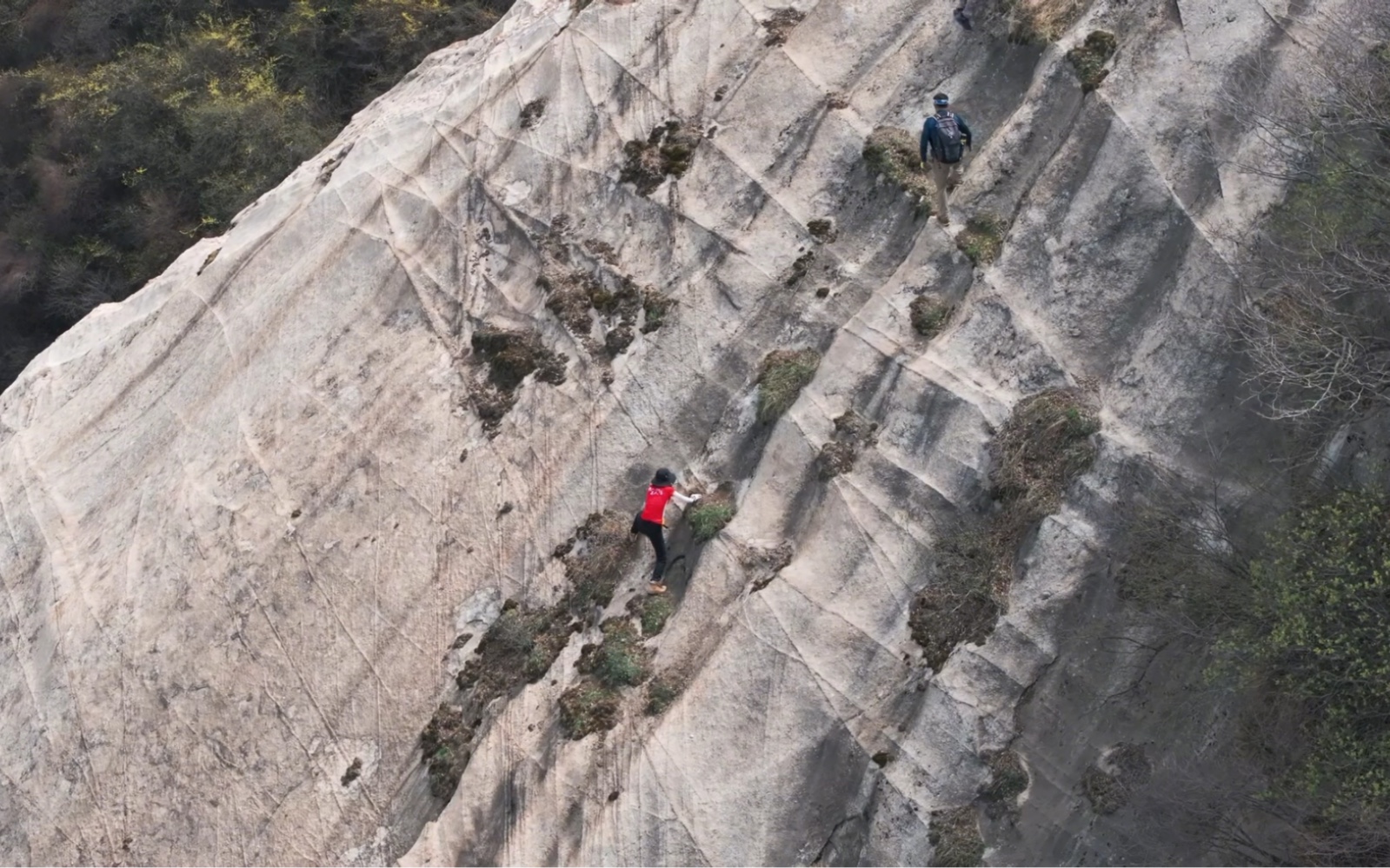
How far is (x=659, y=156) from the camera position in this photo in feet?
68.9

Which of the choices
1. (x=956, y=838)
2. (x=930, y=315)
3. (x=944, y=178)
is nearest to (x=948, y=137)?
(x=944, y=178)

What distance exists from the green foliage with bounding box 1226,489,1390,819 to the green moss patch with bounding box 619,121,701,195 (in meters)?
12.2

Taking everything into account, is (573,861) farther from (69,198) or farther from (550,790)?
(69,198)

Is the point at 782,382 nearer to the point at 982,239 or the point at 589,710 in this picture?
the point at 982,239

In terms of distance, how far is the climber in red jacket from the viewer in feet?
59.6

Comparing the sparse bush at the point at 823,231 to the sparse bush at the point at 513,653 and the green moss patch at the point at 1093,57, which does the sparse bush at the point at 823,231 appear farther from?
the sparse bush at the point at 513,653

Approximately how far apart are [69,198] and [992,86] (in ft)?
96.6

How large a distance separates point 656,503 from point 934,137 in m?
7.79

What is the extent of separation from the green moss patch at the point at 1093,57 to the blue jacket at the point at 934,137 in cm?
221

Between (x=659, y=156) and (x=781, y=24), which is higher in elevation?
(x=781, y=24)

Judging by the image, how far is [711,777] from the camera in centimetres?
1755

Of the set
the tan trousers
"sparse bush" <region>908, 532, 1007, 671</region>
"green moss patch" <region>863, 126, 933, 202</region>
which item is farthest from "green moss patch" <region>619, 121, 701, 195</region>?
"sparse bush" <region>908, 532, 1007, 671</region>

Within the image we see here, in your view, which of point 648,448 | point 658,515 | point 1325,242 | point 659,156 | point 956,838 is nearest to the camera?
point 1325,242

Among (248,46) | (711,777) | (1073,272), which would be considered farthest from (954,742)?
(248,46)
